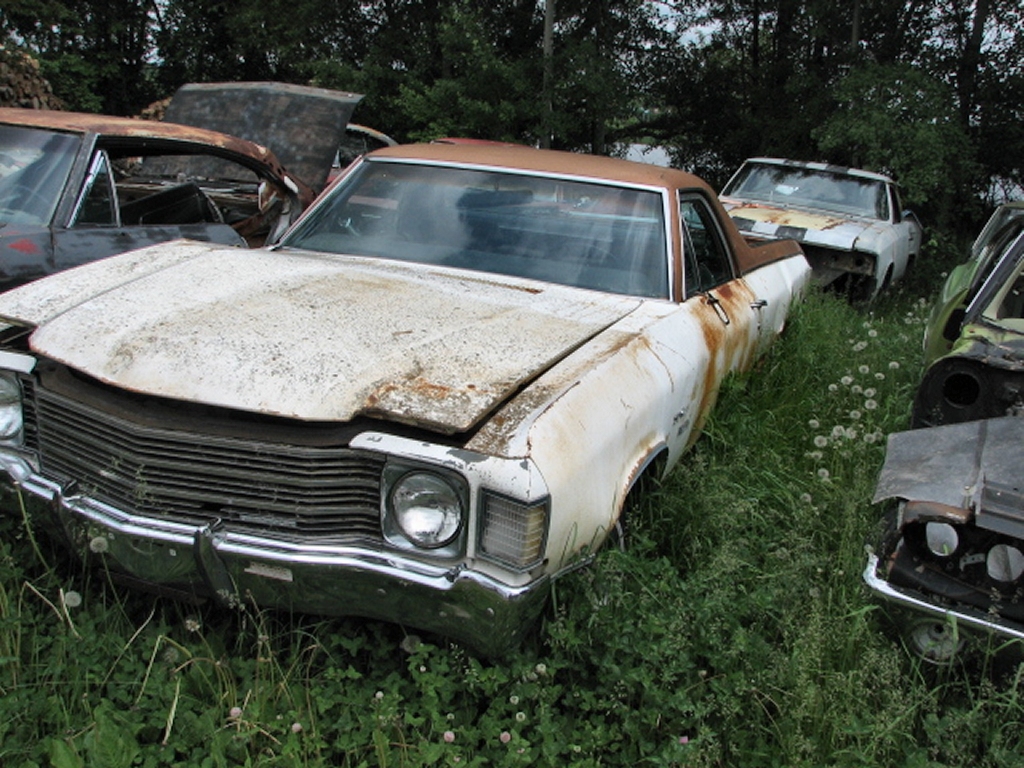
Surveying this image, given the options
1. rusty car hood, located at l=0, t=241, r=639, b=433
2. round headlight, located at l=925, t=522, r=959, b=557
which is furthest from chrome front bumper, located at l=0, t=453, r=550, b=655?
round headlight, located at l=925, t=522, r=959, b=557

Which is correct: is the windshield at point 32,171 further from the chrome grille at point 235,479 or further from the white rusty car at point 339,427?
the chrome grille at point 235,479

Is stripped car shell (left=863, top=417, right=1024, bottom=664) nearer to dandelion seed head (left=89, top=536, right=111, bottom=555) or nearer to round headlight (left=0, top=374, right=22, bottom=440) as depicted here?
dandelion seed head (left=89, top=536, right=111, bottom=555)

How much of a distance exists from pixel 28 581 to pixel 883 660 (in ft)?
7.92

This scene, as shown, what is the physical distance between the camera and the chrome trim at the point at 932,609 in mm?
2307

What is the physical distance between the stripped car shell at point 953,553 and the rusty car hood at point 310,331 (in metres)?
1.06

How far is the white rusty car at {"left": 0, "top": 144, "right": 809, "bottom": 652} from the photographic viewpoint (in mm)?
2207

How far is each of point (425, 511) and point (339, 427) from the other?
0.31m

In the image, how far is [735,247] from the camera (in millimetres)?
4367

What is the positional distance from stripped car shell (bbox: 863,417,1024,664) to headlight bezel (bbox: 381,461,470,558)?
3.74ft

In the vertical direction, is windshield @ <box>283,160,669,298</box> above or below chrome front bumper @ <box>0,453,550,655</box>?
above

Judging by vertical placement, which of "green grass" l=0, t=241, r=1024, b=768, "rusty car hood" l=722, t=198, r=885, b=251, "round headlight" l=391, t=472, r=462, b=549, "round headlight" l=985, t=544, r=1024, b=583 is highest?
"round headlight" l=391, t=472, r=462, b=549

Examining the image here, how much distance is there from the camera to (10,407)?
2668 millimetres

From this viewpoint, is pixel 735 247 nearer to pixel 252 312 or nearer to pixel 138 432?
pixel 252 312

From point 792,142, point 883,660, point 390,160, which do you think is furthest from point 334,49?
point 883,660
